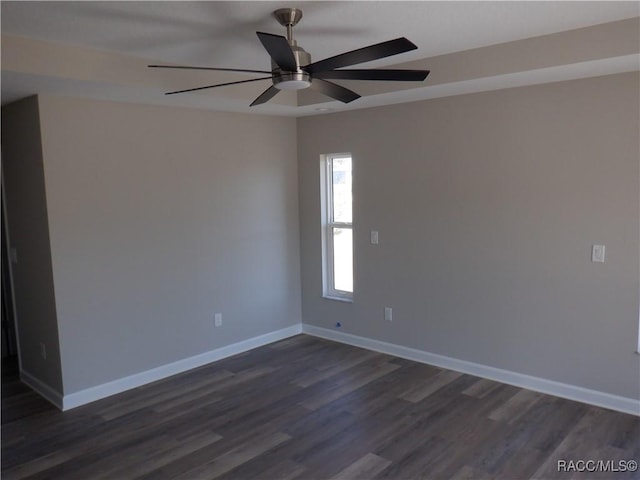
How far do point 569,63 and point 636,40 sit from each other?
342 millimetres

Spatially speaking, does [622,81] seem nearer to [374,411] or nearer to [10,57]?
[374,411]

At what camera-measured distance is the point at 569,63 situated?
2.92m

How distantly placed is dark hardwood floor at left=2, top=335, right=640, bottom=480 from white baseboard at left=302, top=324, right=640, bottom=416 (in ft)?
0.25

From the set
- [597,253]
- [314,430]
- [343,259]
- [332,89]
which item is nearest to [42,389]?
[314,430]

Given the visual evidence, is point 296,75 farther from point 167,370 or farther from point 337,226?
point 167,370

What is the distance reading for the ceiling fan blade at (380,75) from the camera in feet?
7.77

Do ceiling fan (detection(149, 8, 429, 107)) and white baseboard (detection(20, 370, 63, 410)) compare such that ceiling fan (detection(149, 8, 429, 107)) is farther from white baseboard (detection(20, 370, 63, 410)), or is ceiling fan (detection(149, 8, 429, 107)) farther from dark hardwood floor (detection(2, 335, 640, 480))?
white baseboard (detection(20, 370, 63, 410))

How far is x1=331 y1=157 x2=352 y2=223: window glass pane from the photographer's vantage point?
490cm

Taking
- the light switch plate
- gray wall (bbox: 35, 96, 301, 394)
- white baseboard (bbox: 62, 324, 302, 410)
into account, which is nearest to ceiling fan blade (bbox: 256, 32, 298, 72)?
gray wall (bbox: 35, 96, 301, 394)

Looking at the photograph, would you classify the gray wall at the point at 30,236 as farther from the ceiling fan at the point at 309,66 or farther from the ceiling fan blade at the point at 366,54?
the ceiling fan blade at the point at 366,54

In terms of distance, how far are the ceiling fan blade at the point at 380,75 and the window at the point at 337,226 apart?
2348mm

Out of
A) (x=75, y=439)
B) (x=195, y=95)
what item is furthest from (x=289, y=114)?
(x=75, y=439)

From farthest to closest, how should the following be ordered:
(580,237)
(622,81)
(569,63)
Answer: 1. (580,237)
2. (622,81)
3. (569,63)

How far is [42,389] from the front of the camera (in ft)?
12.7
